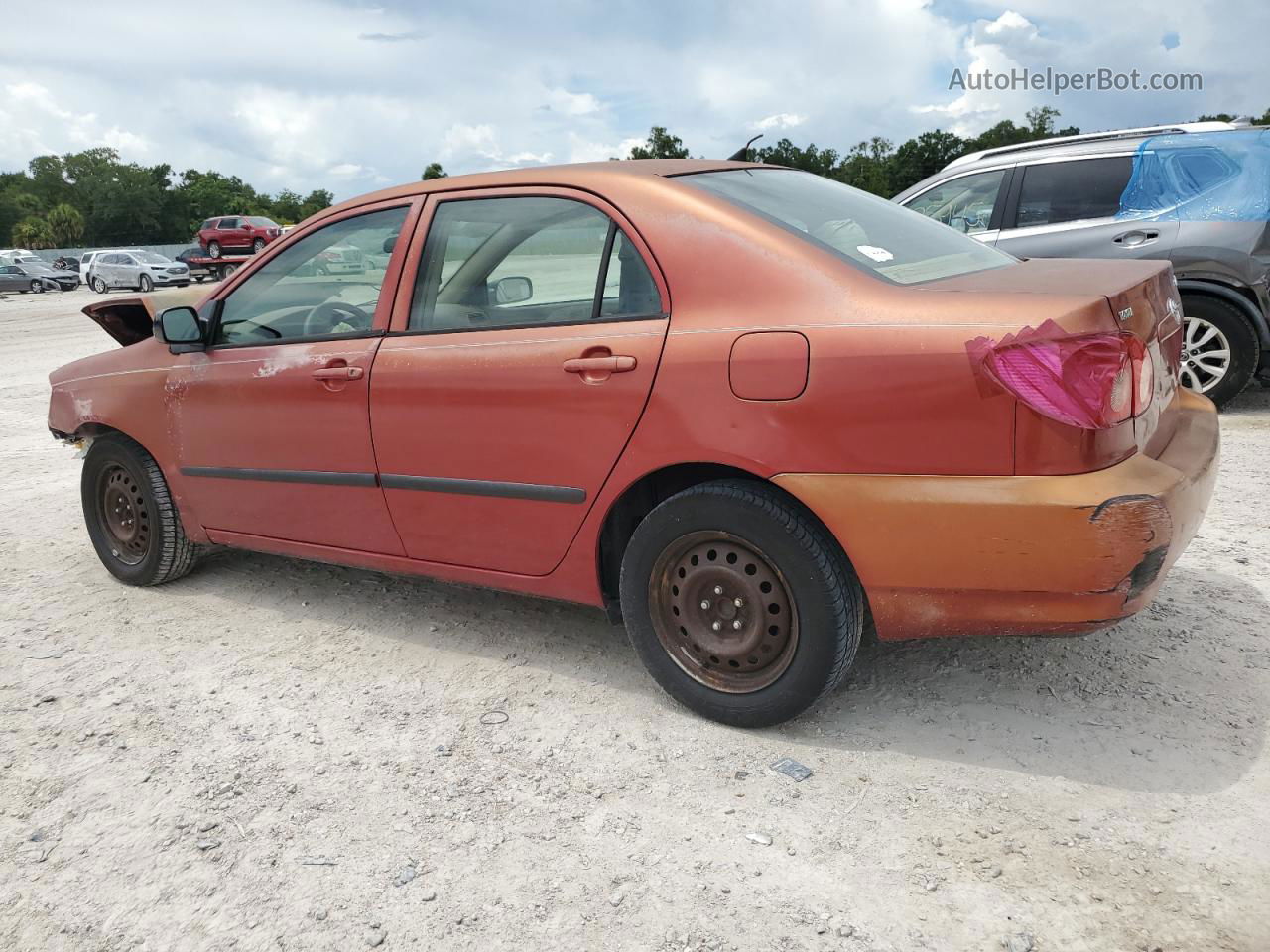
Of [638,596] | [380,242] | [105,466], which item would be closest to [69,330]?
[105,466]

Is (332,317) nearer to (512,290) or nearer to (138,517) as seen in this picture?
(512,290)

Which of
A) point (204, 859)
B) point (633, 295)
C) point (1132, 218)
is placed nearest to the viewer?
point (204, 859)

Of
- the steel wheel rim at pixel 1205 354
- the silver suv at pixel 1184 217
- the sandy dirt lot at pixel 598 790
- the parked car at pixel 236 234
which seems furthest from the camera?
the parked car at pixel 236 234

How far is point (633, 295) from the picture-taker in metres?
2.98

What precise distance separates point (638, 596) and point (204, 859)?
4.39 ft

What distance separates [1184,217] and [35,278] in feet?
129

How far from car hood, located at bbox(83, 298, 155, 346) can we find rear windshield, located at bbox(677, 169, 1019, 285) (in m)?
2.97

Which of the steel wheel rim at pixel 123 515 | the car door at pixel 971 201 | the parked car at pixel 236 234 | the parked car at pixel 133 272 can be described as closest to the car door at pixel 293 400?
the steel wheel rim at pixel 123 515

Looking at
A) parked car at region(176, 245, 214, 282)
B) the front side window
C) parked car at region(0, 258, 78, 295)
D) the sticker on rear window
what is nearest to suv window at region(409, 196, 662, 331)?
the front side window

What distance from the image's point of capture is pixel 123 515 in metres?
4.52

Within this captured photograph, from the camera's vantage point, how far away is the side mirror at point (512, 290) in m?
3.31

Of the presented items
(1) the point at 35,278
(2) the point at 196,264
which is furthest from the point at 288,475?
(1) the point at 35,278

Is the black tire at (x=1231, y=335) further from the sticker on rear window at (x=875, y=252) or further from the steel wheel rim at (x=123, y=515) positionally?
the steel wheel rim at (x=123, y=515)

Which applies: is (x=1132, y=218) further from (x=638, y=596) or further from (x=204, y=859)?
(x=204, y=859)
